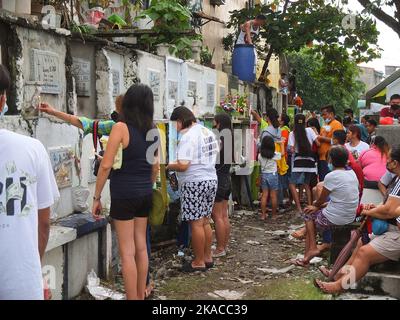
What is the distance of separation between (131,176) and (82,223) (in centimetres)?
99

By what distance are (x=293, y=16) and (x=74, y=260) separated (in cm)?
1112

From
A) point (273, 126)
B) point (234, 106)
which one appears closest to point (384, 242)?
point (273, 126)

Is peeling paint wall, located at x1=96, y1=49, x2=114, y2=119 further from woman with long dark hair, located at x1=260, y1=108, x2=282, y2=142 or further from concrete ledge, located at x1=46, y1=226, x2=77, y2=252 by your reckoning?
woman with long dark hair, located at x1=260, y1=108, x2=282, y2=142

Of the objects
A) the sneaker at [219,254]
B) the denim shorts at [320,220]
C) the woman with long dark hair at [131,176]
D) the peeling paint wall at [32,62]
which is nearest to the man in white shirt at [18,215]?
the woman with long dark hair at [131,176]

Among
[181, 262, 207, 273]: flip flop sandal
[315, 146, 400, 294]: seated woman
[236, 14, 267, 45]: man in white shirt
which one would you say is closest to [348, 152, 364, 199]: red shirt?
[315, 146, 400, 294]: seated woman

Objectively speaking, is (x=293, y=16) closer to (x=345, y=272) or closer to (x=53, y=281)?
(x=345, y=272)

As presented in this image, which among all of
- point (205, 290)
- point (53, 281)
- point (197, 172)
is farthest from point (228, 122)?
point (53, 281)

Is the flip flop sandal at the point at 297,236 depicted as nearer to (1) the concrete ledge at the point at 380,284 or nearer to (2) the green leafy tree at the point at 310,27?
(1) the concrete ledge at the point at 380,284

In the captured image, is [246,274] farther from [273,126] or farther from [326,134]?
[326,134]

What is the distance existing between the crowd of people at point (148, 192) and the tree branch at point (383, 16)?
448 cm

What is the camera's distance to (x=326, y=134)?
10.1 m

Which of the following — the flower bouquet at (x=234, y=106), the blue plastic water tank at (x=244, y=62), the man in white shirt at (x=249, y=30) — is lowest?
the flower bouquet at (x=234, y=106)

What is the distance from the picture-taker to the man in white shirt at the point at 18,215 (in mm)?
2430

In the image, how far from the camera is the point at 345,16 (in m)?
13.6
